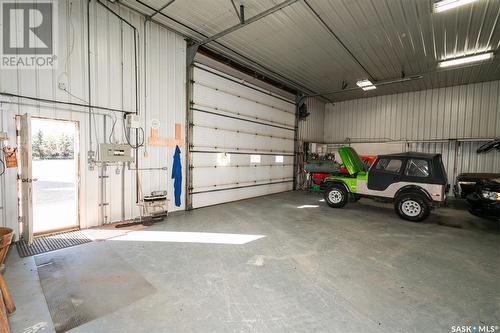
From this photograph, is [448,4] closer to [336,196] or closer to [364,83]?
[364,83]

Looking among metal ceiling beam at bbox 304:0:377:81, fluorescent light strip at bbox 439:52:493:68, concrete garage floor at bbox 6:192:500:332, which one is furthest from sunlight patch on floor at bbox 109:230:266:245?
fluorescent light strip at bbox 439:52:493:68

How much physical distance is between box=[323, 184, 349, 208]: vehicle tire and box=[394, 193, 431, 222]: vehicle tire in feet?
4.74

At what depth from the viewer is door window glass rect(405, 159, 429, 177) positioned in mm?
5946

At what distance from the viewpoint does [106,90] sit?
5.20 metres

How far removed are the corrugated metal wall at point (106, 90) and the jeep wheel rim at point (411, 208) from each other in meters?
6.30

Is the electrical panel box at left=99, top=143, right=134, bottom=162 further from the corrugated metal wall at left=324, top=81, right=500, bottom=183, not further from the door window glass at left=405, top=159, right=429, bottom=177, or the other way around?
the corrugated metal wall at left=324, top=81, right=500, bottom=183

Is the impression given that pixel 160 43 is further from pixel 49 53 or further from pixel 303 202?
pixel 303 202

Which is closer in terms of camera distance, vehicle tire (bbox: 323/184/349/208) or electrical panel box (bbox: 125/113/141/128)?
electrical panel box (bbox: 125/113/141/128)

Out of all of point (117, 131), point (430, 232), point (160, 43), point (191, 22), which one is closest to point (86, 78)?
point (117, 131)

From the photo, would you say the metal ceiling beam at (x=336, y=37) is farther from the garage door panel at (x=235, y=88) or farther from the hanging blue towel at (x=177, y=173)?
the hanging blue towel at (x=177, y=173)

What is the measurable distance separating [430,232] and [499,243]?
→ 42.5 inches
